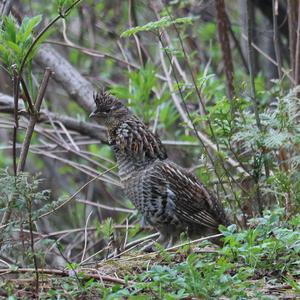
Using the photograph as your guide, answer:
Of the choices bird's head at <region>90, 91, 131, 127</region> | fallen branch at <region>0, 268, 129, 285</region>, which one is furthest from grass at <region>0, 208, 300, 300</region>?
bird's head at <region>90, 91, 131, 127</region>

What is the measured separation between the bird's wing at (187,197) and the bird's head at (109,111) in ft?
2.10

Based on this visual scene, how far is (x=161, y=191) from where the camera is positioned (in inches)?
258

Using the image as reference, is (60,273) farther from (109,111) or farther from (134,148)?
(109,111)

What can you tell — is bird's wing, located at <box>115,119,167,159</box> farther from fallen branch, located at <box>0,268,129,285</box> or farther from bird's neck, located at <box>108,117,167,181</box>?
fallen branch, located at <box>0,268,129,285</box>

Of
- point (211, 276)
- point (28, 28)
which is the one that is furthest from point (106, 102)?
point (211, 276)

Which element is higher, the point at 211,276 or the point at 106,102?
the point at 106,102

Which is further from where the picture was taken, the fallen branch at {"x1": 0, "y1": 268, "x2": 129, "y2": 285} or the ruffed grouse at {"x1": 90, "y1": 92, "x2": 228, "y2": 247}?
the ruffed grouse at {"x1": 90, "y1": 92, "x2": 228, "y2": 247}

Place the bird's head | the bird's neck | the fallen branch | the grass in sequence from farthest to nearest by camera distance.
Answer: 1. the bird's head
2. the bird's neck
3. the fallen branch
4. the grass

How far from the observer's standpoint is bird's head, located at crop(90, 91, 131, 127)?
7.05 m

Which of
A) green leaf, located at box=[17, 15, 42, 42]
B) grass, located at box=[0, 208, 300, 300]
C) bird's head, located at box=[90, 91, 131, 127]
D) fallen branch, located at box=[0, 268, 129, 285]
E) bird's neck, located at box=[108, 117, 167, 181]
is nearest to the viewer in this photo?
grass, located at box=[0, 208, 300, 300]

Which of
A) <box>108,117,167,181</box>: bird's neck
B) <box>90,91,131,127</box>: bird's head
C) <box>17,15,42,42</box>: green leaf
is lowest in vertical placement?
<box>108,117,167,181</box>: bird's neck

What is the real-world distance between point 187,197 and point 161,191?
0.23m

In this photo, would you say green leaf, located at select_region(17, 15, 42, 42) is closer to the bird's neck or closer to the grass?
the grass

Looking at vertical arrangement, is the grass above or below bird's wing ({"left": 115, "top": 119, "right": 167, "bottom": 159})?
below
